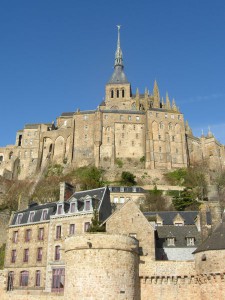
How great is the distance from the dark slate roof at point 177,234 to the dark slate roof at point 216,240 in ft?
14.3

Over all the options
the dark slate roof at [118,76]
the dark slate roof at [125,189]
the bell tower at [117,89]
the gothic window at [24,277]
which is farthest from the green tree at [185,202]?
the dark slate roof at [118,76]

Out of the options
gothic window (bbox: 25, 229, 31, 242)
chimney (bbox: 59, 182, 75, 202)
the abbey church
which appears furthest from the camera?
the abbey church

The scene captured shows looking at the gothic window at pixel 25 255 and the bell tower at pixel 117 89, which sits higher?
the bell tower at pixel 117 89

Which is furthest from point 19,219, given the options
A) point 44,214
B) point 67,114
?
point 67,114

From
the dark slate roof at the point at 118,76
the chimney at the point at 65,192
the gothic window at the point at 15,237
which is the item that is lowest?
the gothic window at the point at 15,237

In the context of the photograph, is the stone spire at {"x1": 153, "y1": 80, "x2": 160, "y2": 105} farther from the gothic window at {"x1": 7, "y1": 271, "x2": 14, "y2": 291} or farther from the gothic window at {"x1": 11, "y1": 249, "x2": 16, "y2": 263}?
the gothic window at {"x1": 7, "y1": 271, "x2": 14, "y2": 291}

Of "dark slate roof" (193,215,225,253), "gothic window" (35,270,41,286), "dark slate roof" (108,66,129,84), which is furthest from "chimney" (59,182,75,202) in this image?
"dark slate roof" (108,66,129,84)

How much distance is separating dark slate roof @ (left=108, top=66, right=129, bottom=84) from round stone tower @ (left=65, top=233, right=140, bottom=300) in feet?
231

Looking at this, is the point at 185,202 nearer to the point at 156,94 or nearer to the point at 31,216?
the point at 31,216

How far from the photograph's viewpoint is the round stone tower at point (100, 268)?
2339cm

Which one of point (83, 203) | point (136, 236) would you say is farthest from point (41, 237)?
point (136, 236)

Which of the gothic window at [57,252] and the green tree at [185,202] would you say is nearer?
the gothic window at [57,252]

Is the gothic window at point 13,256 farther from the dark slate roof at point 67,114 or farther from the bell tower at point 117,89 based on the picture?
the bell tower at point 117,89

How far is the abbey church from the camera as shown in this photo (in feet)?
240
